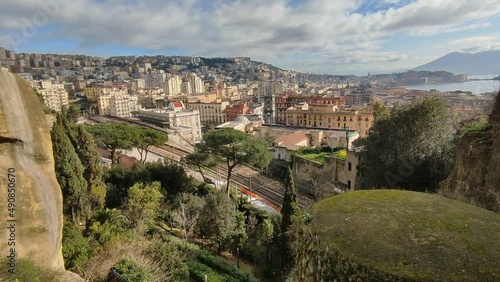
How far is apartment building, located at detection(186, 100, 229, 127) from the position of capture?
72.7 m

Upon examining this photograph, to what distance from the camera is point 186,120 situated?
51.3 metres

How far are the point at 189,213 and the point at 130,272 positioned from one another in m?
6.12

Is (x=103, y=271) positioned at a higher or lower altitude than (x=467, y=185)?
lower

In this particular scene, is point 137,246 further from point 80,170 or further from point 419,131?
point 419,131

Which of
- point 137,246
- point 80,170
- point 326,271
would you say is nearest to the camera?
point 326,271

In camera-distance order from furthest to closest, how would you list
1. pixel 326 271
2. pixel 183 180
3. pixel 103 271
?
1. pixel 183 180
2. pixel 103 271
3. pixel 326 271

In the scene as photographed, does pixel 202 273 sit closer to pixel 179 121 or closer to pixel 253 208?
pixel 253 208

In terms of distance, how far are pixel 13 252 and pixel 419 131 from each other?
14.3m

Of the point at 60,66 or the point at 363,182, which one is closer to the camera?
the point at 363,182

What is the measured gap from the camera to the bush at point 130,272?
7.72m

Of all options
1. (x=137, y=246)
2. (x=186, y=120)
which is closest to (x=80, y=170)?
(x=137, y=246)

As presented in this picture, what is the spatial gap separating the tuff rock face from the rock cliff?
32.2 ft

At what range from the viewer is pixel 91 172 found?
13.6 metres

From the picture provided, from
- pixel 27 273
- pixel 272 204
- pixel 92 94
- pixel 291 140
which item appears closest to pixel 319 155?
pixel 291 140
